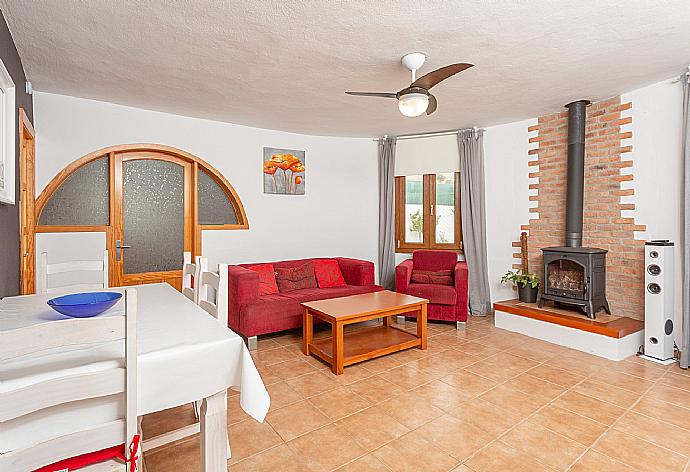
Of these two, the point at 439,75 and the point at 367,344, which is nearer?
the point at 439,75

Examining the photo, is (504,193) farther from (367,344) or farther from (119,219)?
(119,219)

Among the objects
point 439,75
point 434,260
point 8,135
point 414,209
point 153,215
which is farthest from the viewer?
point 414,209

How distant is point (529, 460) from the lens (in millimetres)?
2020

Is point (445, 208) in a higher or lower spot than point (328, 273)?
higher

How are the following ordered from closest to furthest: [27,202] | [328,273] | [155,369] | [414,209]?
[155,369], [27,202], [328,273], [414,209]

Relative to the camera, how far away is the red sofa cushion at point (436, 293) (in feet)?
14.7

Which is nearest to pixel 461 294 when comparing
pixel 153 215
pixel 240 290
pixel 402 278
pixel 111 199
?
pixel 402 278

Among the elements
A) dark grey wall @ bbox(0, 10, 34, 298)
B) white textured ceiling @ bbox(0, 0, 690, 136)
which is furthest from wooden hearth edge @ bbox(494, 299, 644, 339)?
dark grey wall @ bbox(0, 10, 34, 298)

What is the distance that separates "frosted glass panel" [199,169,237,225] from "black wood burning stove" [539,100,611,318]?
3.81 m

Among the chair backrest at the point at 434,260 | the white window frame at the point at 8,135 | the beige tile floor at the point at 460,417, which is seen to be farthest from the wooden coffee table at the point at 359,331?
the white window frame at the point at 8,135

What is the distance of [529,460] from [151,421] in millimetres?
2249

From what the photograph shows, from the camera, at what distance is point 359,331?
163 inches

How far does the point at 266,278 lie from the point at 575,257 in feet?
11.0

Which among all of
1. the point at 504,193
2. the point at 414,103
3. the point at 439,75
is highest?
the point at 439,75
